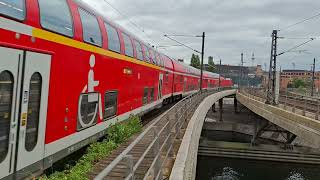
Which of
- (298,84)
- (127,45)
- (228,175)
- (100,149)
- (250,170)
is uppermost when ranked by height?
(298,84)

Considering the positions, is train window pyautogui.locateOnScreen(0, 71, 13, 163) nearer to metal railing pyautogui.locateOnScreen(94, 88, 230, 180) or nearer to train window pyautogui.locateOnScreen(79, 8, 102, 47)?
metal railing pyautogui.locateOnScreen(94, 88, 230, 180)

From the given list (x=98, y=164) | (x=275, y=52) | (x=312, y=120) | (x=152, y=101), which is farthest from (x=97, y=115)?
(x=275, y=52)

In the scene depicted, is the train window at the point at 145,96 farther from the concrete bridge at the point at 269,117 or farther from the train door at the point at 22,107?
the train door at the point at 22,107

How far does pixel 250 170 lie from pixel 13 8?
32.8 m

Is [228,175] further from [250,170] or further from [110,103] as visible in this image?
[110,103]

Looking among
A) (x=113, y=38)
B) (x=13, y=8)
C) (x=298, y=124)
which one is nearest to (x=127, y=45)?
(x=113, y=38)

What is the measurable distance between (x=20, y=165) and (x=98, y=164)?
9.91ft

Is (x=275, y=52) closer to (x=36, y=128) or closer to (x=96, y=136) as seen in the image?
(x=96, y=136)

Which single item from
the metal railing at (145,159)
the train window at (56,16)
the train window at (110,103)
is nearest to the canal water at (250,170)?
the metal railing at (145,159)

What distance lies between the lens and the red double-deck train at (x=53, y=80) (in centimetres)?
592

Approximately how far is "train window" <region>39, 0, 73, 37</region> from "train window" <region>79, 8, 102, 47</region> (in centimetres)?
90

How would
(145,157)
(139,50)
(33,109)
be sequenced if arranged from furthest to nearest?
(139,50), (145,157), (33,109)

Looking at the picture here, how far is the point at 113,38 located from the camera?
473 inches

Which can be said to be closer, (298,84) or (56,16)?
(56,16)
